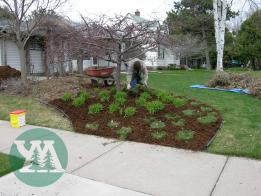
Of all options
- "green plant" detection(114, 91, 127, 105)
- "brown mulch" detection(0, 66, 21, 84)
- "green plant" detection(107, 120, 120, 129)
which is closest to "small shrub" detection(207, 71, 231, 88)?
"green plant" detection(114, 91, 127, 105)

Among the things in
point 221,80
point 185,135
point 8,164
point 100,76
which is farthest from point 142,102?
point 221,80

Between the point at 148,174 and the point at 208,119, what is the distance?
257cm

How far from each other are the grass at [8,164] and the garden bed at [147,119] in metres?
1.69

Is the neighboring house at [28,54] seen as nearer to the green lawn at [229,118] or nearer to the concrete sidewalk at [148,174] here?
the green lawn at [229,118]

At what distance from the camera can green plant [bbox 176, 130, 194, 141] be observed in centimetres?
503

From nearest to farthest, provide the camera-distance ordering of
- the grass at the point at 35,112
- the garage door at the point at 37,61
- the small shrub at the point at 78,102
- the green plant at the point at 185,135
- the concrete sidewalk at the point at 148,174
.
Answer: the concrete sidewalk at the point at 148,174 → the green plant at the point at 185,135 → the grass at the point at 35,112 → the small shrub at the point at 78,102 → the garage door at the point at 37,61

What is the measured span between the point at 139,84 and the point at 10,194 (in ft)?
19.9

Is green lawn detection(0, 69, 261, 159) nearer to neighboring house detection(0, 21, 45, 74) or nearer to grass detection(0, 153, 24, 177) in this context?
grass detection(0, 153, 24, 177)

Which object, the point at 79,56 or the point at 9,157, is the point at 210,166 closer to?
the point at 9,157

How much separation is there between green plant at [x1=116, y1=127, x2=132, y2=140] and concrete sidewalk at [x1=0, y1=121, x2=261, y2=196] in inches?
15.9

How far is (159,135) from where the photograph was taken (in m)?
5.25

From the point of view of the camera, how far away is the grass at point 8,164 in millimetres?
3939

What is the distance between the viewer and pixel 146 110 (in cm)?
650

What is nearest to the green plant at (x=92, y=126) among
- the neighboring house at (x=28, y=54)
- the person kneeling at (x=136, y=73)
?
the person kneeling at (x=136, y=73)
